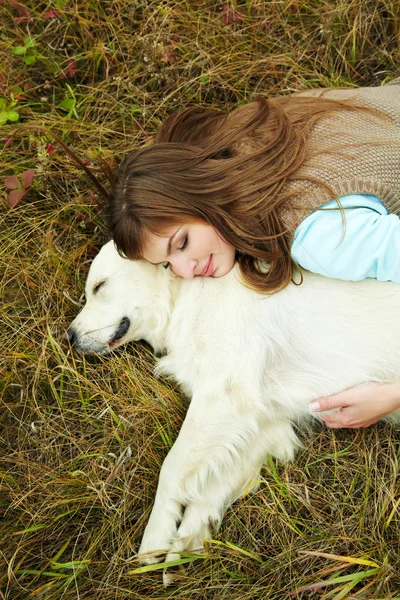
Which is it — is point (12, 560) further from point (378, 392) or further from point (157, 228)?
point (378, 392)

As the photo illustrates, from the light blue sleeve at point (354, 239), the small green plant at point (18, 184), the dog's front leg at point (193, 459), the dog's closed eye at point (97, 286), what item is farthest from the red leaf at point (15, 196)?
the light blue sleeve at point (354, 239)

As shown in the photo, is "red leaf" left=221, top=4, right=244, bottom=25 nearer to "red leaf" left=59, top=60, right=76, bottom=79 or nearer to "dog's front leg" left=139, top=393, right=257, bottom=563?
"red leaf" left=59, top=60, right=76, bottom=79

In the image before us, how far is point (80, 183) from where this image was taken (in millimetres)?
3686

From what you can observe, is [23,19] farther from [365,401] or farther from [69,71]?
[365,401]

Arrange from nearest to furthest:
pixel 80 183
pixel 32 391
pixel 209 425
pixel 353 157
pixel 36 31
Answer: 1. pixel 353 157
2. pixel 209 425
3. pixel 32 391
4. pixel 80 183
5. pixel 36 31

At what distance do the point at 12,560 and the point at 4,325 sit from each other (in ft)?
4.44

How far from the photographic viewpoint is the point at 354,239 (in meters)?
2.54

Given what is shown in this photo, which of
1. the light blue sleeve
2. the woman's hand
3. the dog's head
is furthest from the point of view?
the dog's head

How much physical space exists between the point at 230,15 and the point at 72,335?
2.51 meters

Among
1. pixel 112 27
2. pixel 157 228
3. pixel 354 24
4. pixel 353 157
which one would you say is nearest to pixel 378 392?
pixel 353 157

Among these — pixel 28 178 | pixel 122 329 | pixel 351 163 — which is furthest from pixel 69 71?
pixel 351 163

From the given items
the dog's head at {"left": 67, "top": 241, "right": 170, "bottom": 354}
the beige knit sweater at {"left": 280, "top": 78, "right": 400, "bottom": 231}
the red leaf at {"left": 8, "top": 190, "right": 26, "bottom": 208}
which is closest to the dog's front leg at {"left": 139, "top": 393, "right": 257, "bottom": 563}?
the dog's head at {"left": 67, "top": 241, "right": 170, "bottom": 354}

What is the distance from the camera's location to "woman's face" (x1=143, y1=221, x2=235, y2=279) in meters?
2.70

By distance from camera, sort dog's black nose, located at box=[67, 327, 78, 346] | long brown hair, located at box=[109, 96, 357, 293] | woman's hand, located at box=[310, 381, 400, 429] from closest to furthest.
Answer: long brown hair, located at box=[109, 96, 357, 293] → woman's hand, located at box=[310, 381, 400, 429] → dog's black nose, located at box=[67, 327, 78, 346]
